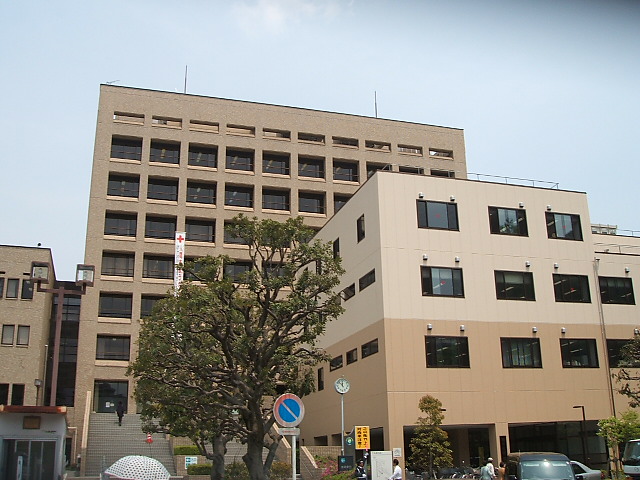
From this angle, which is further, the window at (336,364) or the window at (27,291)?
the window at (27,291)

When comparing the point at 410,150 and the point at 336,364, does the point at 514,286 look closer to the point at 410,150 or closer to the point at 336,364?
the point at 336,364

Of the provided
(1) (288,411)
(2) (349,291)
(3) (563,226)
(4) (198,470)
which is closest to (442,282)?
(2) (349,291)

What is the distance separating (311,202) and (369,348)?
25.7 meters

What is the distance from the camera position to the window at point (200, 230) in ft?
180

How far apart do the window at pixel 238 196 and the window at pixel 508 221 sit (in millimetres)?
25209

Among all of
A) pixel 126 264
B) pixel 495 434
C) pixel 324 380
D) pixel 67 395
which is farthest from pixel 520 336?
pixel 67 395

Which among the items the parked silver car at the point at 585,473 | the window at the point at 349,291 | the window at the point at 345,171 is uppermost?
the window at the point at 345,171

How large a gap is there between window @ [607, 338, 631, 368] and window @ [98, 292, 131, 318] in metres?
32.3

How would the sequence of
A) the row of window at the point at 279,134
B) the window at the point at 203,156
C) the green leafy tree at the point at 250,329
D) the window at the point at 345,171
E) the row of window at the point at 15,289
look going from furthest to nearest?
A: the window at the point at 345,171
the window at the point at 203,156
the row of window at the point at 279,134
the row of window at the point at 15,289
the green leafy tree at the point at 250,329

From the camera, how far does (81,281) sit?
90.5 feet

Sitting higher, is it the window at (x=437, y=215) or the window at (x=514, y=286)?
the window at (x=437, y=215)

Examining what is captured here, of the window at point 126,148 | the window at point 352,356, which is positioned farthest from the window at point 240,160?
the window at point 352,356

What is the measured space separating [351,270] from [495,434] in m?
10.9

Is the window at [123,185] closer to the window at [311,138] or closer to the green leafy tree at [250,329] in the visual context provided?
the window at [311,138]
